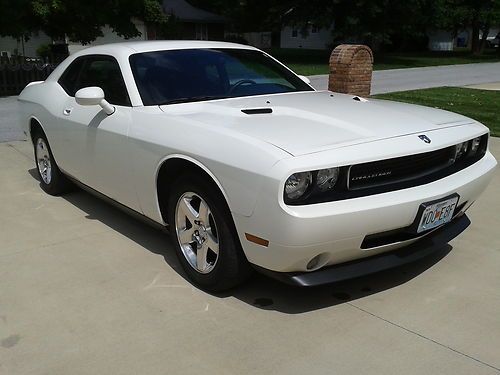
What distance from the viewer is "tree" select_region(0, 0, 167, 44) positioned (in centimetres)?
1534

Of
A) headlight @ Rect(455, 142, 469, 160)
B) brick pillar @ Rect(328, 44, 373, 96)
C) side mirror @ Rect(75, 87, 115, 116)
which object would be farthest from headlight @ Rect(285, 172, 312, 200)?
brick pillar @ Rect(328, 44, 373, 96)

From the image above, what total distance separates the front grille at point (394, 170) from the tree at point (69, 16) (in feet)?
46.5

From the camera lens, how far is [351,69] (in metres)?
10.7

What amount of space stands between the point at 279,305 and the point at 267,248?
593 millimetres

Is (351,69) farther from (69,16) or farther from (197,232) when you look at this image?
(69,16)

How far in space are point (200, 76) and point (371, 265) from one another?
6.57ft

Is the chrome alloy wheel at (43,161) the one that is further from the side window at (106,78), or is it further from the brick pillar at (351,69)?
the brick pillar at (351,69)

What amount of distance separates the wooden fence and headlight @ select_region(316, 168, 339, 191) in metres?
13.0

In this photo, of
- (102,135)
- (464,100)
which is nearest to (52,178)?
(102,135)

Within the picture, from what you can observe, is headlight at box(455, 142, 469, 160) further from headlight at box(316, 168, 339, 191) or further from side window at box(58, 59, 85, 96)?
side window at box(58, 59, 85, 96)

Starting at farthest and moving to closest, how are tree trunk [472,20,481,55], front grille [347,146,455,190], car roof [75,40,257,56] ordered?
tree trunk [472,20,481,55]
car roof [75,40,257,56]
front grille [347,146,455,190]

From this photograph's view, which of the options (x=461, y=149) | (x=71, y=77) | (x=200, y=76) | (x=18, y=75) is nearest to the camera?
(x=461, y=149)

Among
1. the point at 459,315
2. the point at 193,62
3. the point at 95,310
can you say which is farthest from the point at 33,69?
the point at 459,315

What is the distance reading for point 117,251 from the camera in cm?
417
